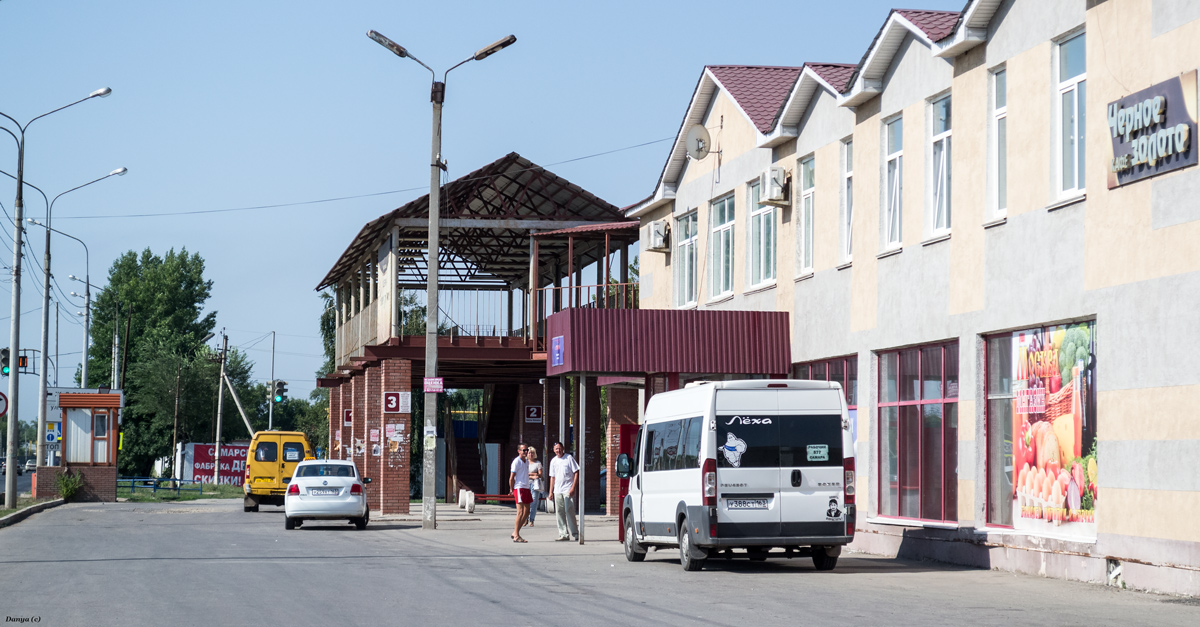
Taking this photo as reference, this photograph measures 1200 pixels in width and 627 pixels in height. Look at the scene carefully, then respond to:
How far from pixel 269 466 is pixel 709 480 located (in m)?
24.6

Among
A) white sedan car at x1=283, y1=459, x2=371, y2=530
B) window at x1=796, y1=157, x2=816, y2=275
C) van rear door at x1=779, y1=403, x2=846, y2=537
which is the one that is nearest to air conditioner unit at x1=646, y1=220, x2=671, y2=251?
window at x1=796, y1=157, x2=816, y2=275

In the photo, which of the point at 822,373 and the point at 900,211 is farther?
the point at 822,373

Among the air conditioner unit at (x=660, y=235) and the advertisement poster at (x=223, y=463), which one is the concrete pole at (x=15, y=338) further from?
the advertisement poster at (x=223, y=463)

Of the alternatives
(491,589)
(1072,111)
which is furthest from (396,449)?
(1072,111)

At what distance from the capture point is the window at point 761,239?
24.9 m

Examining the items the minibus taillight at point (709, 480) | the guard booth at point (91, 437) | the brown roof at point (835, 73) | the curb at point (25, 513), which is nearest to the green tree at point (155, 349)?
the guard booth at point (91, 437)

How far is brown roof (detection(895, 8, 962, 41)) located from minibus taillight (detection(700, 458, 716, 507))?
23.5ft

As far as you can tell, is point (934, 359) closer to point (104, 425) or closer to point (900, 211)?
point (900, 211)

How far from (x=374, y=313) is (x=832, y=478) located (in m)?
22.0

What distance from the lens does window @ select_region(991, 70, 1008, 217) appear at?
17578 millimetres

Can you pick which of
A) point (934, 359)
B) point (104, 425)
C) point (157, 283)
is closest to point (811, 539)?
point (934, 359)

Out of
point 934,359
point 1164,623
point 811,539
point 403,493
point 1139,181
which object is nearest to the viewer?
point 1164,623

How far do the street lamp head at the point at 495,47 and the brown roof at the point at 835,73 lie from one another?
628 centimetres

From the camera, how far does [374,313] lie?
3628 cm
